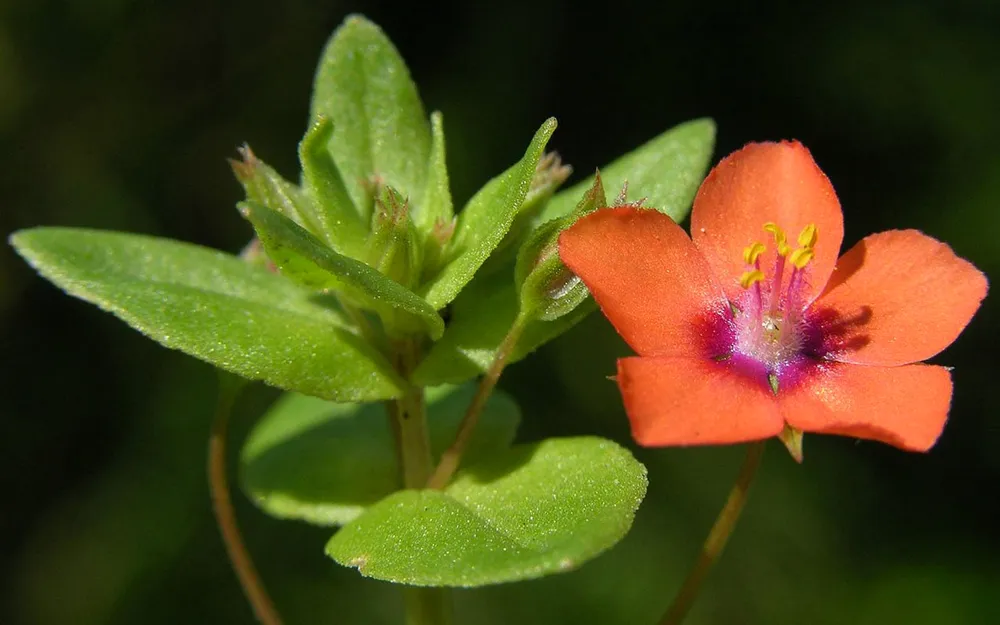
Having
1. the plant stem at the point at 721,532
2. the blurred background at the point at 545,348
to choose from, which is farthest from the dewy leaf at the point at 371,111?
the blurred background at the point at 545,348

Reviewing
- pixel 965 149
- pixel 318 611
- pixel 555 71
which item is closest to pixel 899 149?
pixel 965 149

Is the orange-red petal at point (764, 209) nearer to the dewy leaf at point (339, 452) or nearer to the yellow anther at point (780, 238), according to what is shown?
the yellow anther at point (780, 238)

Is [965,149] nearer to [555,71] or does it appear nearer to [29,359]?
[555,71]

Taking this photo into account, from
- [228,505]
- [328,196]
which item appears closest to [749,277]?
[328,196]

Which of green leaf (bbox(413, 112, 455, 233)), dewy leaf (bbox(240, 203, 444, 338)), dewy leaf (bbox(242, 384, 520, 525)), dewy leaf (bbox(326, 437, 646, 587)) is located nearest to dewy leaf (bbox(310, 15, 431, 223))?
green leaf (bbox(413, 112, 455, 233))

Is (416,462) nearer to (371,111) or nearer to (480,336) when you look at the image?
(480,336)

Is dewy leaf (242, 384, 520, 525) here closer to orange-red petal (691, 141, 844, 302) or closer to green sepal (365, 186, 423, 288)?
green sepal (365, 186, 423, 288)
